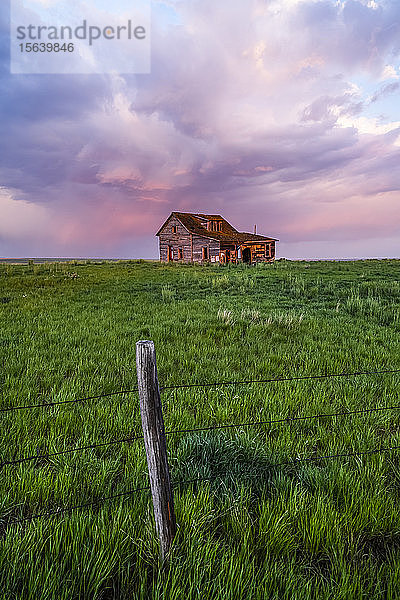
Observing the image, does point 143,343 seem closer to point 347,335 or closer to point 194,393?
point 194,393

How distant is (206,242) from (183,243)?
408 centimetres

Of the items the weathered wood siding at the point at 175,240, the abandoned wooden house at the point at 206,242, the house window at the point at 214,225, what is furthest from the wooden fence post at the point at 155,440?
the house window at the point at 214,225

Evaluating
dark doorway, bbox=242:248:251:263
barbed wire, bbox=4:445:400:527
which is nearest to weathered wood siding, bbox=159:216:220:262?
dark doorway, bbox=242:248:251:263

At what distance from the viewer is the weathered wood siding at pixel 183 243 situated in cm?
4606

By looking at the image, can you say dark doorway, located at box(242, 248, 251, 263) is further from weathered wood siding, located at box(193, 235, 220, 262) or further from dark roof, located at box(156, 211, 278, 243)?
weathered wood siding, located at box(193, 235, 220, 262)

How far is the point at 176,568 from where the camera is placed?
7.09 feet

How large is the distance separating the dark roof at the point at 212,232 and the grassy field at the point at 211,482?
132 feet

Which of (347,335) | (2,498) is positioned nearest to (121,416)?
(2,498)

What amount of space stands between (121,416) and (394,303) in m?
12.6

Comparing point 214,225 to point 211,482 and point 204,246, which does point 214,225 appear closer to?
point 204,246

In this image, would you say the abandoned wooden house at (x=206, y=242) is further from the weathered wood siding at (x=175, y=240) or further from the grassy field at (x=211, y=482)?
the grassy field at (x=211, y=482)

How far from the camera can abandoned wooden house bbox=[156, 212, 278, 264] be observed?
46094 millimetres

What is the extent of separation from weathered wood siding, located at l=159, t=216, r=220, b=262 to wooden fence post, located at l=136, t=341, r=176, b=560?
4402 cm

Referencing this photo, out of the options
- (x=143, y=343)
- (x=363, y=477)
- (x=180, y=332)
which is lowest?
(x=363, y=477)
